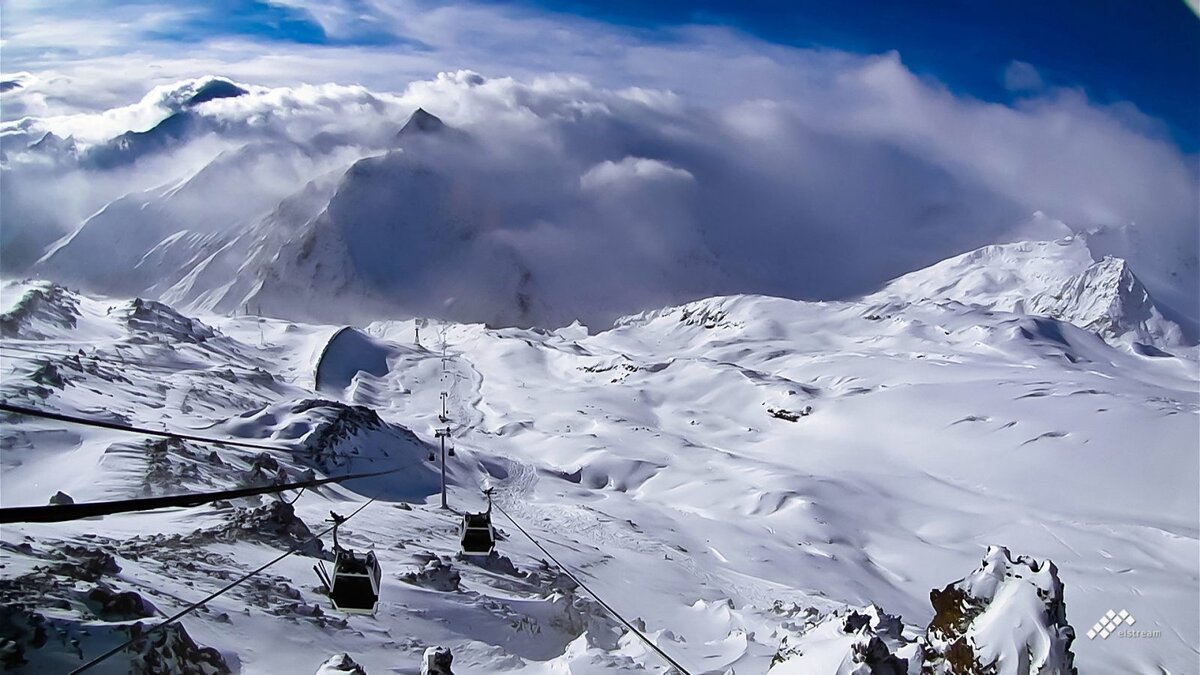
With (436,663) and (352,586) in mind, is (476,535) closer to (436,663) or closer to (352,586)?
(436,663)

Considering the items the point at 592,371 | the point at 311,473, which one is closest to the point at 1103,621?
the point at 311,473

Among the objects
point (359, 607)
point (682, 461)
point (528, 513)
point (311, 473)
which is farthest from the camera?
point (682, 461)

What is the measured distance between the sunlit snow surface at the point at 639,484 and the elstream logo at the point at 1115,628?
97cm

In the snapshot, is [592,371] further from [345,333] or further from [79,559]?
[79,559]

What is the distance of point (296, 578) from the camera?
→ 2017cm

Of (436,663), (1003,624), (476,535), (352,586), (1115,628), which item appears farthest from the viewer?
(1115,628)

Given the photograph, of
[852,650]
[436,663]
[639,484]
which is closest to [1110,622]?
[852,650]

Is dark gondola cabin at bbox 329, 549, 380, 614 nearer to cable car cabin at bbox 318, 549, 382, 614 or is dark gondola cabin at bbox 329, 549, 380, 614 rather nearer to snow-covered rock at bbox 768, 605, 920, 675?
cable car cabin at bbox 318, 549, 382, 614

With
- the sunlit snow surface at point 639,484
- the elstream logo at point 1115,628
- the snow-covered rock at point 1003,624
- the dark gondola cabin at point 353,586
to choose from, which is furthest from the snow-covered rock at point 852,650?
the elstream logo at point 1115,628

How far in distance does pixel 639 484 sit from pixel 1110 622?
36.3 m

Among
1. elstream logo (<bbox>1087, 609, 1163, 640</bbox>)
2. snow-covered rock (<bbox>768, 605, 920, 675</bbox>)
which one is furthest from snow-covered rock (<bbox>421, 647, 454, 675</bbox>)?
elstream logo (<bbox>1087, 609, 1163, 640</bbox>)

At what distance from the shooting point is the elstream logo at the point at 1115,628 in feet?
120

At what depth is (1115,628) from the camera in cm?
3866

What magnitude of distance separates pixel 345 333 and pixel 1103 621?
105813 millimetres
